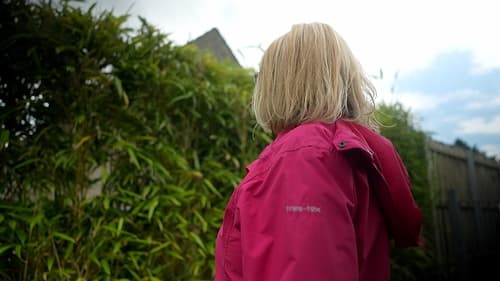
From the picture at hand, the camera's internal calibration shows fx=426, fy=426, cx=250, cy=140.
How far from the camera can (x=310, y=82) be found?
3.47 ft

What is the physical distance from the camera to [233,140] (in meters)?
2.58

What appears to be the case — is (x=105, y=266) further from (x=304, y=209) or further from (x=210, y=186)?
(x=304, y=209)

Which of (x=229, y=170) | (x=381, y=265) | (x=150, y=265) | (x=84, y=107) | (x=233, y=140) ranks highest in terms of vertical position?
(x=84, y=107)

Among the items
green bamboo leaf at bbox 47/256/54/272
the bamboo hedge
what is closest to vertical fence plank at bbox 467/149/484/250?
the bamboo hedge

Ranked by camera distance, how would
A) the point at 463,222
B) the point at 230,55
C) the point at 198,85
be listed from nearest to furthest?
the point at 198,85 < the point at 230,55 < the point at 463,222

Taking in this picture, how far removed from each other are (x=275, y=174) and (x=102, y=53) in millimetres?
1486

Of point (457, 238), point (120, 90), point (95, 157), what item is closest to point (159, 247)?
point (95, 157)

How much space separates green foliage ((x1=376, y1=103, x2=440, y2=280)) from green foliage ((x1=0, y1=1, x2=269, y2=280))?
206 cm

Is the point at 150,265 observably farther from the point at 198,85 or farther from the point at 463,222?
the point at 463,222

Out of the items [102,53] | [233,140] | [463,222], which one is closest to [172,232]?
[233,140]

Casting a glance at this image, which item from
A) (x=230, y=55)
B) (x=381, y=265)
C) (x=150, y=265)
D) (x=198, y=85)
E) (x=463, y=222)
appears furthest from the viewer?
(x=463, y=222)

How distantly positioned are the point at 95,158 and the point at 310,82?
131 centimetres

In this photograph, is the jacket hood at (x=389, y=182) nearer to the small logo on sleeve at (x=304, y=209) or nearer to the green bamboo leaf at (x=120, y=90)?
the small logo on sleeve at (x=304, y=209)

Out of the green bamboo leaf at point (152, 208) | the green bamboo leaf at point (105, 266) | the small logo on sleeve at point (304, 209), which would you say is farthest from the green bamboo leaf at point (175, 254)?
the small logo on sleeve at point (304, 209)
